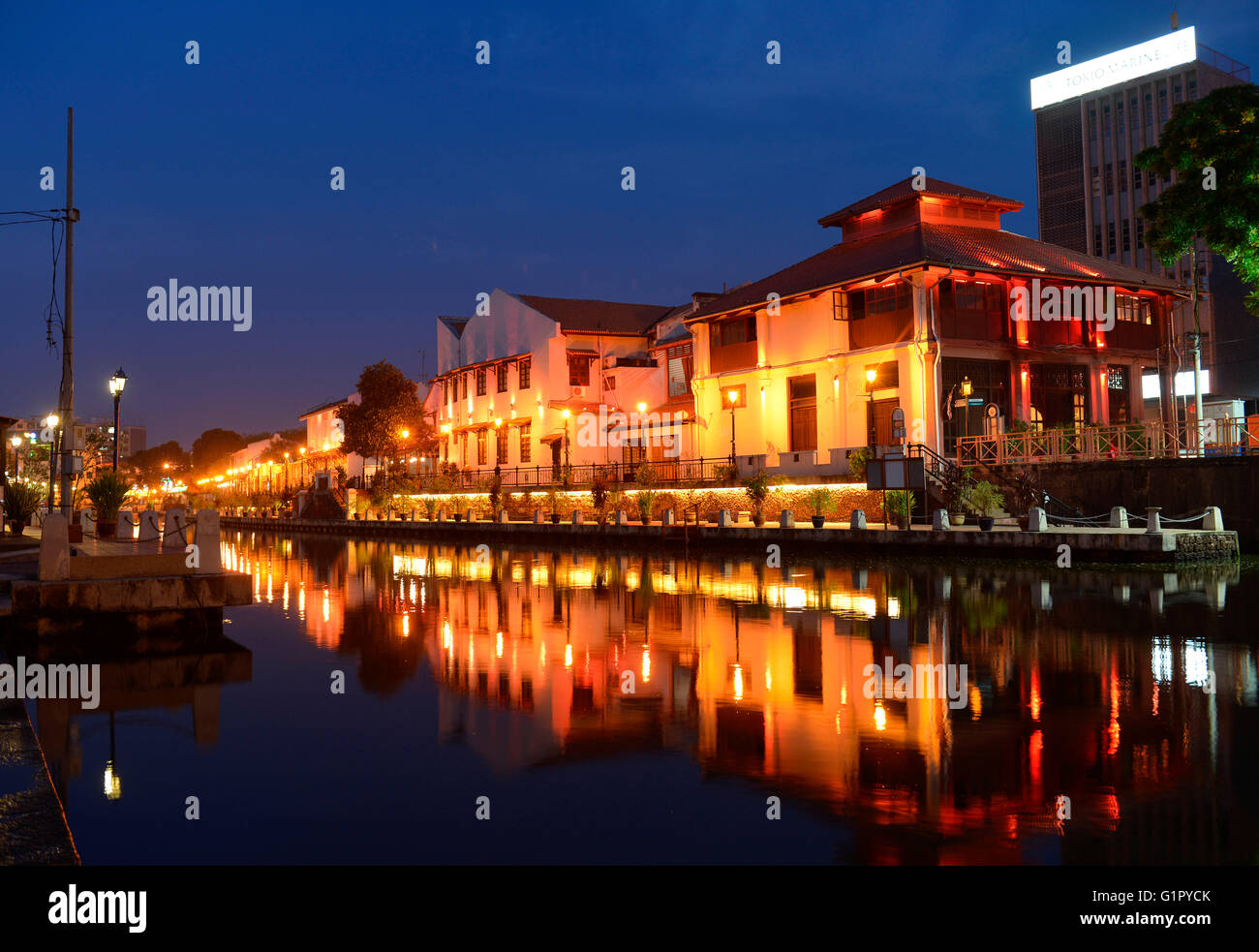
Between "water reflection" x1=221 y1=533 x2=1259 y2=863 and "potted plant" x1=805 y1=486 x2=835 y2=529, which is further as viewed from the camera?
"potted plant" x1=805 y1=486 x2=835 y2=529

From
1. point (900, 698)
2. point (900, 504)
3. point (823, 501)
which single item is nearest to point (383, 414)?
point (823, 501)

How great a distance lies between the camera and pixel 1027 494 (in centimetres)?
2838

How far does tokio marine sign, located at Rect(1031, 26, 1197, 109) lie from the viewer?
69.1 m

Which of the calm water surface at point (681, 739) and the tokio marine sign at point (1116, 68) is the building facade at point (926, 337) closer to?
the calm water surface at point (681, 739)

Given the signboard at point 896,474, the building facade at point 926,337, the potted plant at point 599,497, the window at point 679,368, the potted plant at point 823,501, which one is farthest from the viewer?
the window at point 679,368

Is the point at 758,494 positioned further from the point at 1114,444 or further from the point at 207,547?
the point at 207,547

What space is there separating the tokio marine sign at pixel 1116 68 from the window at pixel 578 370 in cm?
4556

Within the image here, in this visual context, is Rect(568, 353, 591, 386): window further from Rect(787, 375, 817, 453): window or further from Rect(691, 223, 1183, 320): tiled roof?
Rect(787, 375, 817, 453): window

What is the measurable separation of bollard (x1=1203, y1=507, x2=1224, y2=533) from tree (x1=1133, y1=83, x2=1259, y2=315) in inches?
257

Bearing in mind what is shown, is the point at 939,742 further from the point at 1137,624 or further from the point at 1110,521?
the point at 1110,521

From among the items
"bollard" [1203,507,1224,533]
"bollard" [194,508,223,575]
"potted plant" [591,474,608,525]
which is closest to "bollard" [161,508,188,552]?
"bollard" [194,508,223,575]

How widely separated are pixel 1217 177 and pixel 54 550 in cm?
2657

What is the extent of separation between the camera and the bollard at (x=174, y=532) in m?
14.2

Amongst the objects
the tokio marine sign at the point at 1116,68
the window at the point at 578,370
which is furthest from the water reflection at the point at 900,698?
the tokio marine sign at the point at 1116,68
